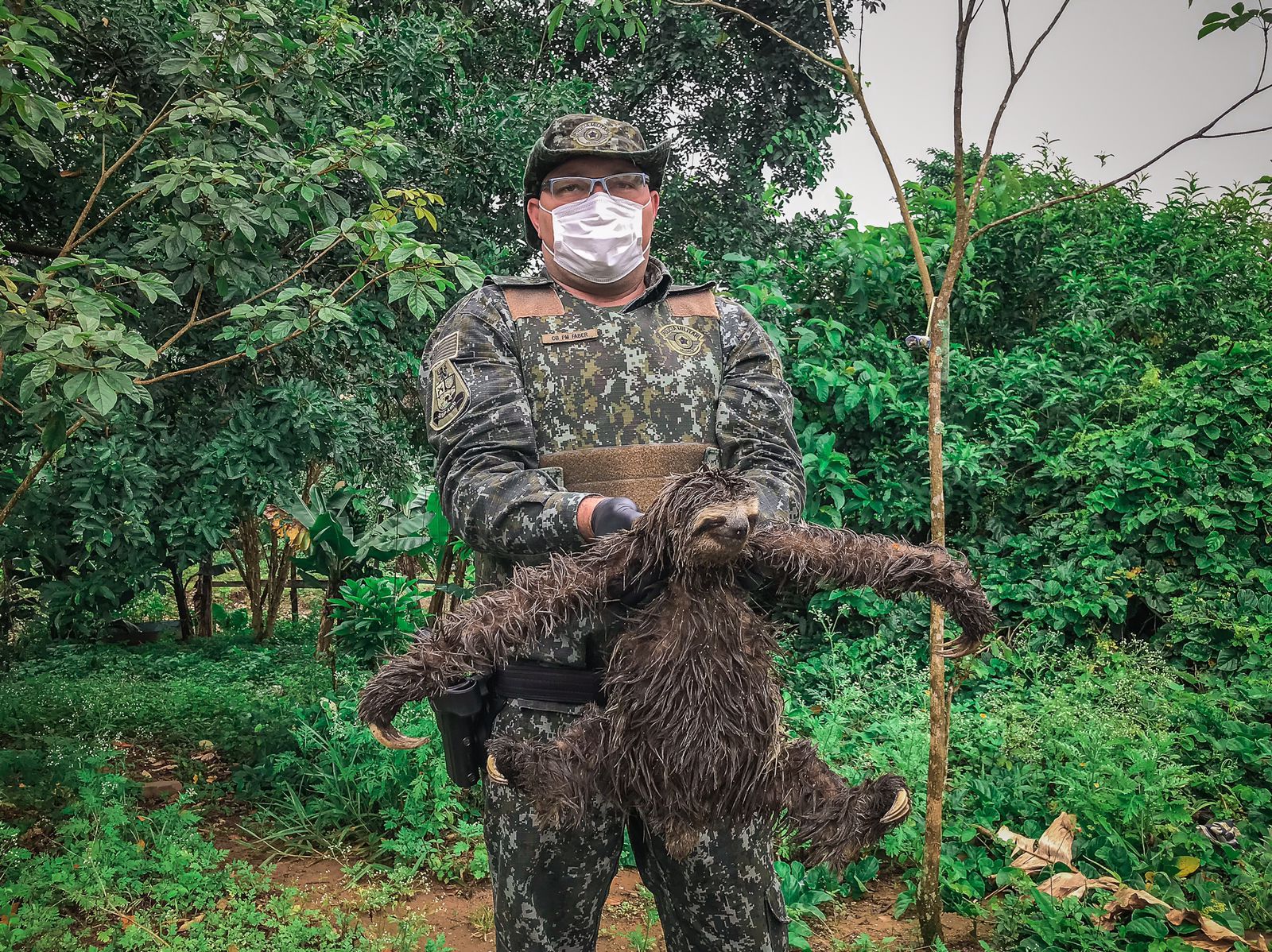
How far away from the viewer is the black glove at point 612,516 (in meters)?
1.68

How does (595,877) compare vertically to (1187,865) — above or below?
above

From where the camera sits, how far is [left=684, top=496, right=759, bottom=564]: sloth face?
4.75 ft

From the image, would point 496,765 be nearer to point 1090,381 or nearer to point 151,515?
point 151,515

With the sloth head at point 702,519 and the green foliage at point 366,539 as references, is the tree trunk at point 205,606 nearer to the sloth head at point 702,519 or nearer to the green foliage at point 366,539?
the green foliage at point 366,539

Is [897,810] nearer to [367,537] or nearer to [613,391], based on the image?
[613,391]

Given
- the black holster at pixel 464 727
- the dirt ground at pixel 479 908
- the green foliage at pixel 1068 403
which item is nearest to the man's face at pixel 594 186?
the black holster at pixel 464 727

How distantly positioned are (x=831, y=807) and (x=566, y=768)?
1.51 feet

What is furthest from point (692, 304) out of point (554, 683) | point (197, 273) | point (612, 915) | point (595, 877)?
point (612, 915)

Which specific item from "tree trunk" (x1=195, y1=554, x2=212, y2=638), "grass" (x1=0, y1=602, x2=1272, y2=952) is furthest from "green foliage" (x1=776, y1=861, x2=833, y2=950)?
"tree trunk" (x1=195, y1=554, x2=212, y2=638)

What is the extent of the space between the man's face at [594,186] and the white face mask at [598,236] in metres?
0.04

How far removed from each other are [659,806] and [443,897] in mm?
2848

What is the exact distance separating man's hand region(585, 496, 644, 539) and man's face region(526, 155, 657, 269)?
2.53 ft

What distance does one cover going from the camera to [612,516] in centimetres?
170

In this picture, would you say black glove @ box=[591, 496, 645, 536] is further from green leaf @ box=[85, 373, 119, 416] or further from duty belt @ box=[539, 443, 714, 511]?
green leaf @ box=[85, 373, 119, 416]
